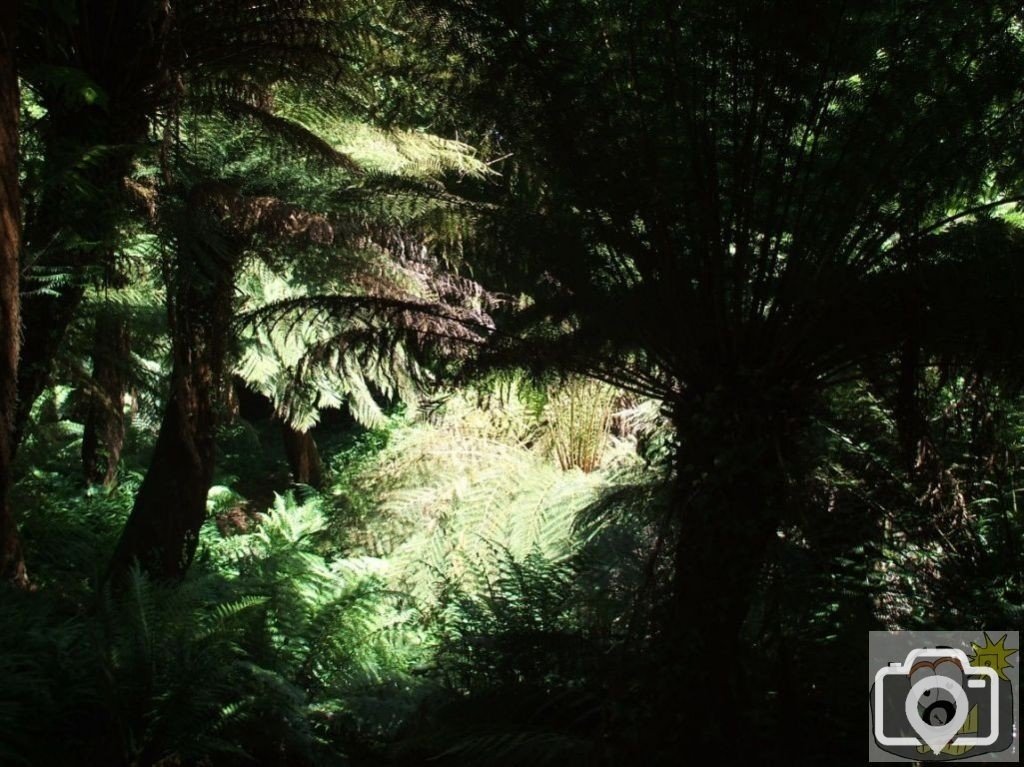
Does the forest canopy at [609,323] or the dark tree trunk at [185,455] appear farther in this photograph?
the dark tree trunk at [185,455]

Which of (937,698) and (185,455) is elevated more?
(185,455)

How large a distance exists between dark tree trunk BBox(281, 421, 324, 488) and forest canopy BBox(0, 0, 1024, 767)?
4.59m

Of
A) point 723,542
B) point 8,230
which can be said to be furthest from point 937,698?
point 8,230

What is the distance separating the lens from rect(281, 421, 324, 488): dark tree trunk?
8.86 meters

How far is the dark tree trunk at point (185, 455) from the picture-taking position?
399 cm

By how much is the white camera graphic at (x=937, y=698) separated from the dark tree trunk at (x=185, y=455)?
2838 millimetres

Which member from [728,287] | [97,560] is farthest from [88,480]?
[728,287]

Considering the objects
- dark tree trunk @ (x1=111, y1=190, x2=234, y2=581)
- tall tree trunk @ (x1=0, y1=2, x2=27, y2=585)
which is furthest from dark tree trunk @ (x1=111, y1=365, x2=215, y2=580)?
tall tree trunk @ (x1=0, y1=2, x2=27, y2=585)

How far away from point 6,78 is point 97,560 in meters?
3.42

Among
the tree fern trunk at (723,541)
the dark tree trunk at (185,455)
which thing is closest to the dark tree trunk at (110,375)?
the dark tree trunk at (185,455)

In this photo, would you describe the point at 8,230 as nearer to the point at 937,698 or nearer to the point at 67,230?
the point at 67,230

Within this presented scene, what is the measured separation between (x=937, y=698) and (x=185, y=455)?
3680 mm

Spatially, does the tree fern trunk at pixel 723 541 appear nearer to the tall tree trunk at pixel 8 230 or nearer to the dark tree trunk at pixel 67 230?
the tall tree trunk at pixel 8 230

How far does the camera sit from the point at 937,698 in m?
2.53
